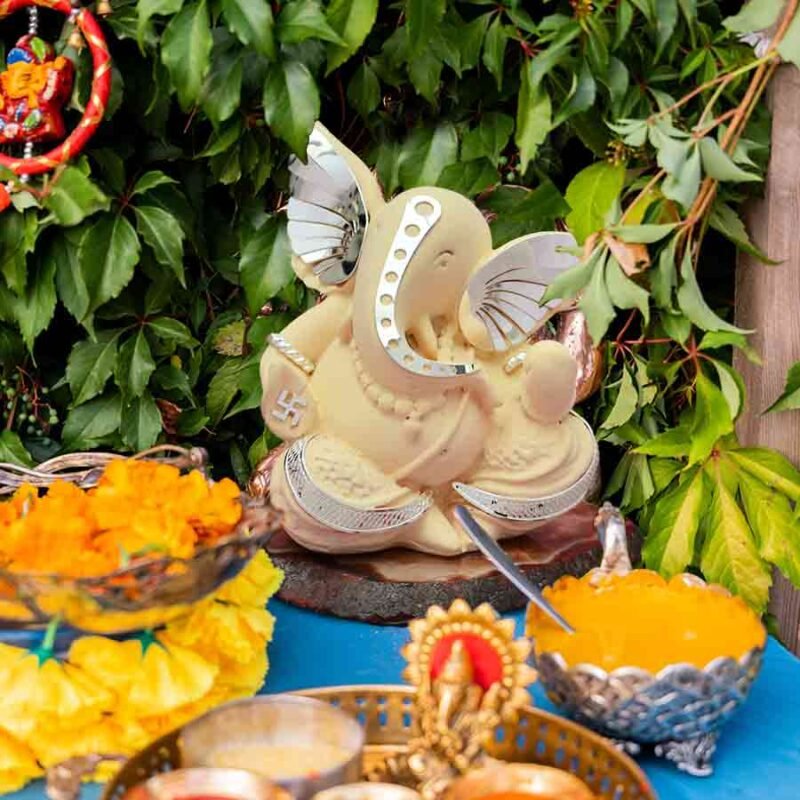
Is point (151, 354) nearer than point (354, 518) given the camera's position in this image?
No

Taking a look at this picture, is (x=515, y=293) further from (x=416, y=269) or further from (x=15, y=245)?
(x=15, y=245)

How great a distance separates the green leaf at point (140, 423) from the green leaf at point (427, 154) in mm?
402

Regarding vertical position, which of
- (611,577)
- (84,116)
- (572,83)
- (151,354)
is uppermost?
(572,83)

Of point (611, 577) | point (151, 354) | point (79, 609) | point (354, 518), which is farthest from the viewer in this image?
point (151, 354)

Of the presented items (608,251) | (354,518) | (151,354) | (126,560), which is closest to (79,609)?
(126,560)

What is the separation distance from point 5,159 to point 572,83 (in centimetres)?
61

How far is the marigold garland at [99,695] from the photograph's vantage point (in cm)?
66

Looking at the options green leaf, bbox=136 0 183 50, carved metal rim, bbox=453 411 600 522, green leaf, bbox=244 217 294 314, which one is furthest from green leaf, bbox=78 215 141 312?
carved metal rim, bbox=453 411 600 522

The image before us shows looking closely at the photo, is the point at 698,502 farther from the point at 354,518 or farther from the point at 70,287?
the point at 70,287

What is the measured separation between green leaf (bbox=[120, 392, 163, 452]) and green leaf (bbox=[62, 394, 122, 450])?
0.02m

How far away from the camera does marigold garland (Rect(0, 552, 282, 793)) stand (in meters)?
0.66

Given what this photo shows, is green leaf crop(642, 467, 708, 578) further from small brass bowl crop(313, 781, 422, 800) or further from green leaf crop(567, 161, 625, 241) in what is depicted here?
small brass bowl crop(313, 781, 422, 800)

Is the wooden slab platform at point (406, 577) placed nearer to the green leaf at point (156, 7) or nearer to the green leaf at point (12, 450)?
the green leaf at point (12, 450)

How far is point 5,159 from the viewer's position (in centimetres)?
114
